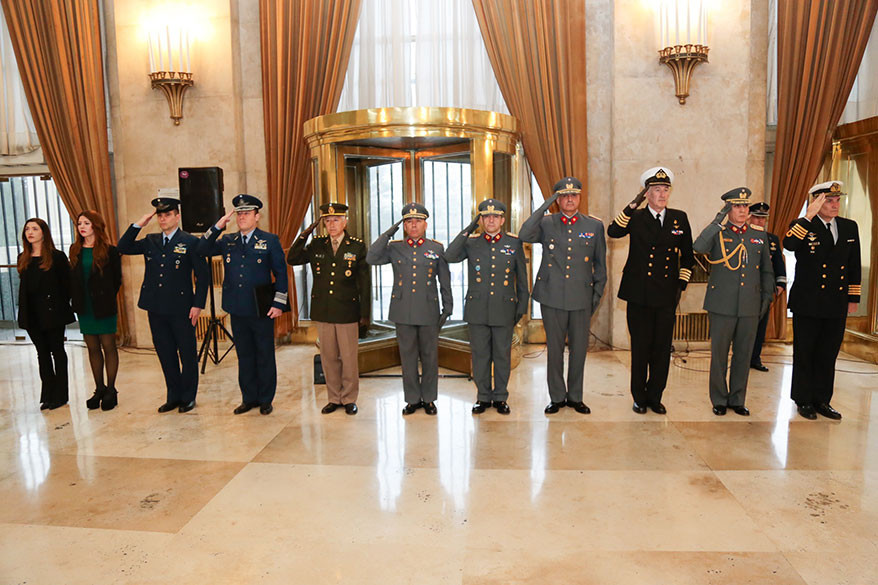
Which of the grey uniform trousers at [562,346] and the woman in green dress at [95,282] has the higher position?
the woman in green dress at [95,282]

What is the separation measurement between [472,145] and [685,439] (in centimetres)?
309

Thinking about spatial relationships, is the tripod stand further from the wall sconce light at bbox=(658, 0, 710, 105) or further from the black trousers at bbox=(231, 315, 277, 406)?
the wall sconce light at bbox=(658, 0, 710, 105)

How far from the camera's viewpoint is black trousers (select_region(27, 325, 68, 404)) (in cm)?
509

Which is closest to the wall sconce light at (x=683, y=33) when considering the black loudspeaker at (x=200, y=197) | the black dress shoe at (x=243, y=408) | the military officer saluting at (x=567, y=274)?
the military officer saluting at (x=567, y=274)

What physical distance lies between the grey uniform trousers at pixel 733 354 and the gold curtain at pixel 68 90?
21.9ft

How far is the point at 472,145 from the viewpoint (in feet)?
18.9

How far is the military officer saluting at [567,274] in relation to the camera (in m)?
4.63

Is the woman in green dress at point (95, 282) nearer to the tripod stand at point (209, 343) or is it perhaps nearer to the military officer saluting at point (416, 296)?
the tripod stand at point (209, 343)

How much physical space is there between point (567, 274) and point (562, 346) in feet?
1.87

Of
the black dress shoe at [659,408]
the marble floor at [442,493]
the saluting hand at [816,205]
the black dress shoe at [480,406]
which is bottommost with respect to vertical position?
the marble floor at [442,493]

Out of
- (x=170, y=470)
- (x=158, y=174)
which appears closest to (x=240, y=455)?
(x=170, y=470)

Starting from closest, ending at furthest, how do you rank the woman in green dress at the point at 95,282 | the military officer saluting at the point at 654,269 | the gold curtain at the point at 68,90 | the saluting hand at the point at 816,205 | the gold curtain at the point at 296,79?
the saluting hand at the point at 816,205 → the military officer saluting at the point at 654,269 → the woman in green dress at the point at 95,282 → the gold curtain at the point at 296,79 → the gold curtain at the point at 68,90

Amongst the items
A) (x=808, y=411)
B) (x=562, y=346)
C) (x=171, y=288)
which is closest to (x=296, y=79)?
(x=171, y=288)

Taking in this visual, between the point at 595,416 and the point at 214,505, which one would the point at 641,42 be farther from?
the point at 214,505
